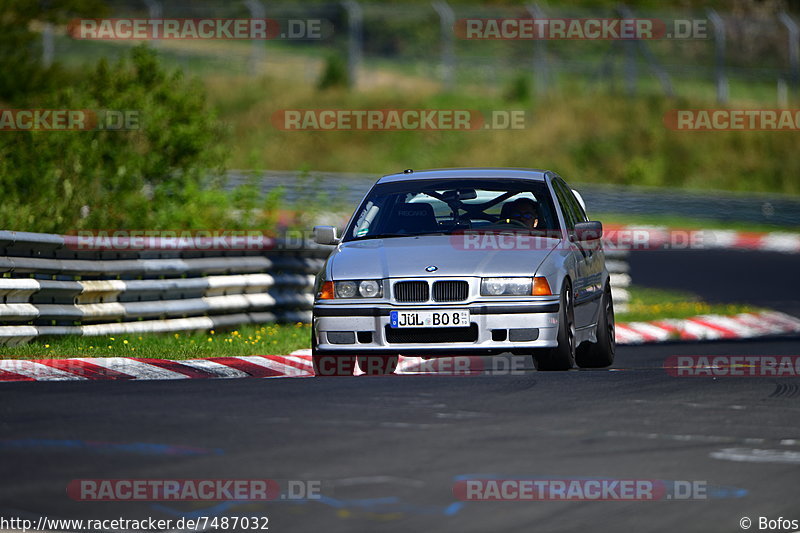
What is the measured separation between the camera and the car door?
40.6 feet

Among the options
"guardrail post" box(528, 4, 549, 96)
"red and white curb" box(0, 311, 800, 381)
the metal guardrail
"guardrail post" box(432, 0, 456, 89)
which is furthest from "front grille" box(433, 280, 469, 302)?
"guardrail post" box(432, 0, 456, 89)

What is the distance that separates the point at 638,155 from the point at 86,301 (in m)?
34.7

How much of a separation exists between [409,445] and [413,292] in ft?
11.7

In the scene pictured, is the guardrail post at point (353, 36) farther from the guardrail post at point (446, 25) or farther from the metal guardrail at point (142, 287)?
the metal guardrail at point (142, 287)

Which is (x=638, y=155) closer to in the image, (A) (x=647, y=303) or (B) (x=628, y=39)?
(B) (x=628, y=39)

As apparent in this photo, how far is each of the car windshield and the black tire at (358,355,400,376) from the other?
1112 millimetres

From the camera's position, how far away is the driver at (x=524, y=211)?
12.5 m

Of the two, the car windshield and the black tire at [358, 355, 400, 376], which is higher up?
the car windshield

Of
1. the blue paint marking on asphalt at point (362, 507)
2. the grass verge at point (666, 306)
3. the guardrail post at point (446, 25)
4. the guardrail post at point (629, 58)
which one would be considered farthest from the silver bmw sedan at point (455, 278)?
the guardrail post at point (629, 58)

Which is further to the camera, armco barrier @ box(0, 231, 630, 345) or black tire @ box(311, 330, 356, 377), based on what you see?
armco barrier @ box(0, 231, 630, 345)

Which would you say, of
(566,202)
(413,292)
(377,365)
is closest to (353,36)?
(566,202)

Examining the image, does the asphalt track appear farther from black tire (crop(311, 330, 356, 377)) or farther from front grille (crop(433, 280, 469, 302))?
black tire (crop(311, 330, 356, 377))

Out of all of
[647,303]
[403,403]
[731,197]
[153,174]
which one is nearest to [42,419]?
[403,403]

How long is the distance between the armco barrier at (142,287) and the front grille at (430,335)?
132 inches
